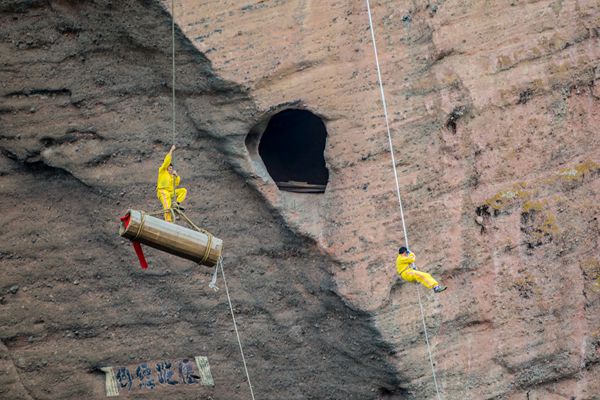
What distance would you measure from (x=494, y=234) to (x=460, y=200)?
0.51 metres

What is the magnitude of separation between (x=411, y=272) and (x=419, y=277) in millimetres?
94

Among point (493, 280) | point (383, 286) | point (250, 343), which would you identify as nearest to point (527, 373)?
point (493, 280)

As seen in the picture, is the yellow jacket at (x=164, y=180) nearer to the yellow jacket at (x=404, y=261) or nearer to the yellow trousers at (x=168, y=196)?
the yellow trousers at (x=168, y=196)

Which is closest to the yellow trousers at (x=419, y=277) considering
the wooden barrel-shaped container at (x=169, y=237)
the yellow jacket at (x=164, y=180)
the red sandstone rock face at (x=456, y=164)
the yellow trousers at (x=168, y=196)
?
the red sandstone rock face at (x=456, y=164)

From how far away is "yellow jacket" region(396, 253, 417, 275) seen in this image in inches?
469

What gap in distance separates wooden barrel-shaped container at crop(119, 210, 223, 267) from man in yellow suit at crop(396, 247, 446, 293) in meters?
1.88

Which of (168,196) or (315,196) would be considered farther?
(315,196)

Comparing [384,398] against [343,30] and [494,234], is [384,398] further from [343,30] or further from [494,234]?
[343,30]

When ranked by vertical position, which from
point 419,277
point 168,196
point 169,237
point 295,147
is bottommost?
point 419,277

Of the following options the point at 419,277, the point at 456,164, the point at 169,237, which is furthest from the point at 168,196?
the point at 456,164

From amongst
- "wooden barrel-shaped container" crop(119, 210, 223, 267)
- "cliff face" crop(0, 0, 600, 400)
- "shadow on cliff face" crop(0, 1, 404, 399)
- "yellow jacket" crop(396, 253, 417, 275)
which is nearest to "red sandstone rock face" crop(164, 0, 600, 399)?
"cliff face" crop(0, 0, 600, 400)

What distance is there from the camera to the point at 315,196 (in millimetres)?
12891

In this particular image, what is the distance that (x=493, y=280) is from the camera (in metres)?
13.0

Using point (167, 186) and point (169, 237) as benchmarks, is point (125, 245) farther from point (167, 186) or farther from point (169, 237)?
point (169, 237)
